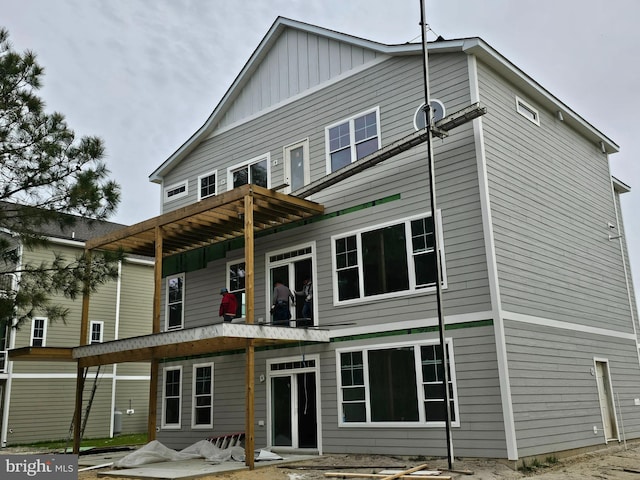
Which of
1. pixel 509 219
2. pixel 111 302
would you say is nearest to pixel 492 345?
pixel 509 219

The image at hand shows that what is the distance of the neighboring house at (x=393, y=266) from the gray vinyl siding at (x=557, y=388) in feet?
0.18

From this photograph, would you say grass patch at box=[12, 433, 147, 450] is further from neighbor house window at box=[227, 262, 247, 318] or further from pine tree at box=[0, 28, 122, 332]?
pine tree at box=[0, 28, 122, 332]

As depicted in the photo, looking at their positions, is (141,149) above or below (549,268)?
above

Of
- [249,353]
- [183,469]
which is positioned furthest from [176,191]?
[183,469]

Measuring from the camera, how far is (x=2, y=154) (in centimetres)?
1113

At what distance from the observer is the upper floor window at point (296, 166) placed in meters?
16.4

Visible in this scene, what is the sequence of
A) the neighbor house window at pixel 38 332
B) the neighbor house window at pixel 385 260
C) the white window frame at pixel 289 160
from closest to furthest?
the neighbor house window at pixel 385 260 < the white window frame at pixel 289 160 < the neighbor house window at pixel 38 332

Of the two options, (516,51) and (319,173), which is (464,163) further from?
(516,51)

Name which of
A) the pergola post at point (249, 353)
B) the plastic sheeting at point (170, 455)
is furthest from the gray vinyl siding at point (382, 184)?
the plastic sheeting at point (170, 455)

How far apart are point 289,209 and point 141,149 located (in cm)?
1923

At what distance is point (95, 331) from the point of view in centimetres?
2641

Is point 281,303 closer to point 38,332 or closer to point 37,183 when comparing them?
point 37,183

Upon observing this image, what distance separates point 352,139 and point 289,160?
7.46ft

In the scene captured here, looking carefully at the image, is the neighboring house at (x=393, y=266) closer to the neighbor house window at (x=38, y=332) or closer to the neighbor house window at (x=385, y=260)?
the neighbor house window at (x=385, y=260)
